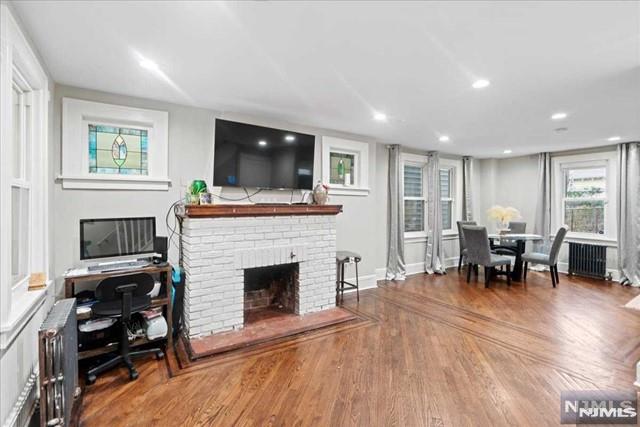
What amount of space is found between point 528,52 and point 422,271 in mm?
4490

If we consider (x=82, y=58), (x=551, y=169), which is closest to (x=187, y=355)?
(x=82, y=58)

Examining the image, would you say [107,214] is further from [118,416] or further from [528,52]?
[528,52]

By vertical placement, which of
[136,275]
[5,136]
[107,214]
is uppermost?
[5,136]

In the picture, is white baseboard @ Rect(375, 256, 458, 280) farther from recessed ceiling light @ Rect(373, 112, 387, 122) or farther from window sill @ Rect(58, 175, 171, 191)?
window sill @ Rect(58, 175, 171, 191)

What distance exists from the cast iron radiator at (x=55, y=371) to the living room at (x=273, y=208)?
1 centimetres

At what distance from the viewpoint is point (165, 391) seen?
2.16 metres

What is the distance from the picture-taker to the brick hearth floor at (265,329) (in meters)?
2.76

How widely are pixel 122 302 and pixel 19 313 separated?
68 cm

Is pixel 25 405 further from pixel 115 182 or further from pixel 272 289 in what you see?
pixel 272 289

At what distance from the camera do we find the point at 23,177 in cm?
210

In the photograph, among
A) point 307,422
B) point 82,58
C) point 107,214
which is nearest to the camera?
point 307,422

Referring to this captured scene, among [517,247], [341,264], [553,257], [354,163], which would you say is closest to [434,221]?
[517,247]

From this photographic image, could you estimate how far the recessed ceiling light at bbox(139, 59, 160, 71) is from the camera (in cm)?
232

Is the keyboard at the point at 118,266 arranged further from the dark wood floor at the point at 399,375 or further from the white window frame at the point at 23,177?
the dark wood floor at the point at 399,375
